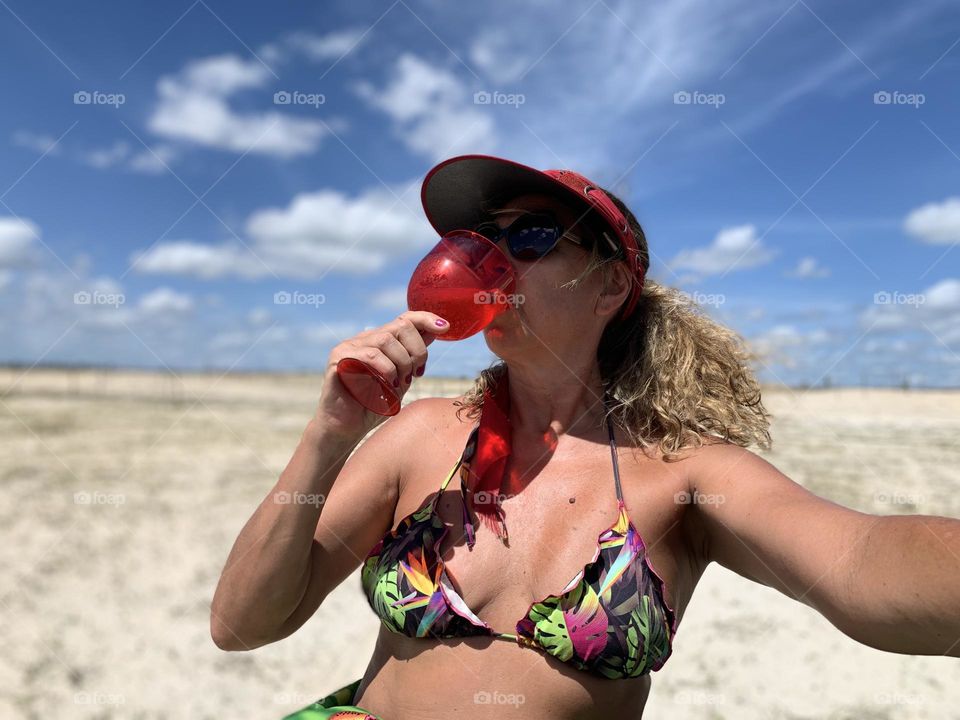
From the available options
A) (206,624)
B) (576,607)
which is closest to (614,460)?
(576,607)

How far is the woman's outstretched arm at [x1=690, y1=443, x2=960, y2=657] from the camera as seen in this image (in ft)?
4.69

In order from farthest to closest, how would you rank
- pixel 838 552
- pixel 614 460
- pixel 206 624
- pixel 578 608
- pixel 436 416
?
1. pixel 206 624
2. pixel 436 416
3. pixel 614 460
4. pixel 578 608
5. pixel 838 552

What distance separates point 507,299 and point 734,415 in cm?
98

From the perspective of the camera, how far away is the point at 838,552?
1.66 meters

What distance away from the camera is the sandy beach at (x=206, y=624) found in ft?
19.6

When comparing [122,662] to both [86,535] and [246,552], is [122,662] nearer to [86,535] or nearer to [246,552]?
[86,535]

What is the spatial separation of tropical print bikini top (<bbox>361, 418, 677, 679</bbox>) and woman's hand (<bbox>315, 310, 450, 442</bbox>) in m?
0.45

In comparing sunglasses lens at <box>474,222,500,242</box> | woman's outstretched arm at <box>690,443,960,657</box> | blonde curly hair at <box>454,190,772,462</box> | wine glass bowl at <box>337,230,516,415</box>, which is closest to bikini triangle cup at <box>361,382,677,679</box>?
woman's outstretched arm at <box>690,443,960,657</box>

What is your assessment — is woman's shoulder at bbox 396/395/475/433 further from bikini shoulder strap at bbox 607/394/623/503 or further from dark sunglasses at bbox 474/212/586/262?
dark sunglasses at bbox 474/212/586/262

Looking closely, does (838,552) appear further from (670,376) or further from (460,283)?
(460,283)

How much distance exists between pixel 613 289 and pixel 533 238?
41cm

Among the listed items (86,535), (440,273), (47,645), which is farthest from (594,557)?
(86,535)

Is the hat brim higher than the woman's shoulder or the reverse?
higher

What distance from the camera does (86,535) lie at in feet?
32.3
